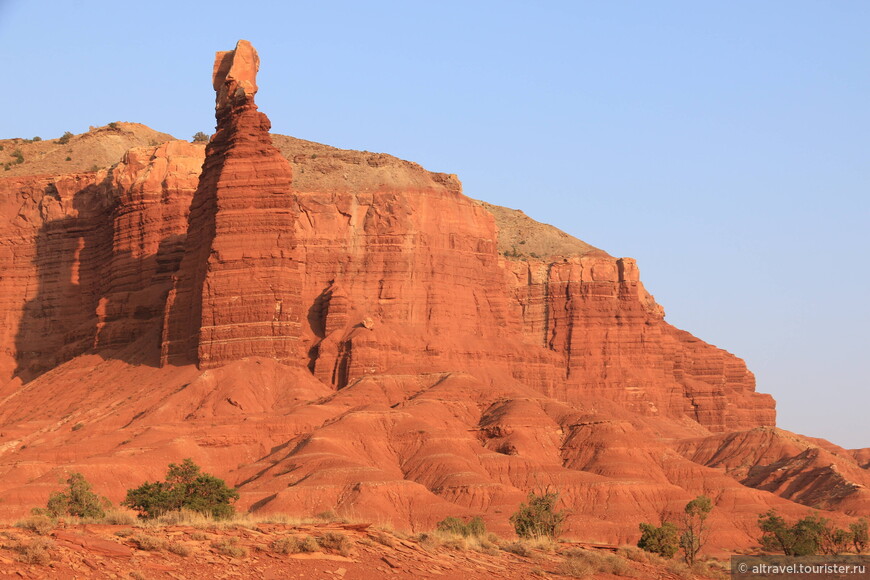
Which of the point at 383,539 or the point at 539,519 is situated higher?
the point at 383,539

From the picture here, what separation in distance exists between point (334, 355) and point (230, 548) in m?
83.0

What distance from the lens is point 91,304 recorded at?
128625 mm

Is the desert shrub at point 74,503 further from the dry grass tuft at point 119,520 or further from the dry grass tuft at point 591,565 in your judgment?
the dry grass tuft at point 591,565

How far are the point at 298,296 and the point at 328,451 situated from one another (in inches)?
943

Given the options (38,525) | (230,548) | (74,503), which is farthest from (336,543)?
(74,503)

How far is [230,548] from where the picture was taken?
Result: 29.4 m

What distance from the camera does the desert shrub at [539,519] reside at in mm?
57562

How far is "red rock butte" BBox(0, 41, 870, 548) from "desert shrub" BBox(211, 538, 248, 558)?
1691 inches

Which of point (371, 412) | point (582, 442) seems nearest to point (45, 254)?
point (371, 412)

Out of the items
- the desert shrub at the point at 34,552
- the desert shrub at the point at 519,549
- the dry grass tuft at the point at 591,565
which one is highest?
the desert shrub at the point at 34,552

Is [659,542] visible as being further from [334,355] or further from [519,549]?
[334,355]

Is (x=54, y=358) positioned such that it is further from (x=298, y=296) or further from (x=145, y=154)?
(x=298, y=296)

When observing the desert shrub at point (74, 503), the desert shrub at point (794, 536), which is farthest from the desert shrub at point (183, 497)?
the desert shrub at point (794, 536)

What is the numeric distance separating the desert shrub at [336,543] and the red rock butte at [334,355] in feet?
135
